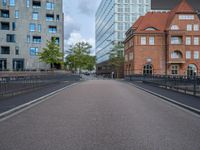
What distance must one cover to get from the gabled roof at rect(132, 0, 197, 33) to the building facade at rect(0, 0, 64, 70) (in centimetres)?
1924

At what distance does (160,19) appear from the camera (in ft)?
221

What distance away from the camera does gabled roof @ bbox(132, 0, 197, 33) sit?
62938mm

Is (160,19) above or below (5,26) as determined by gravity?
above

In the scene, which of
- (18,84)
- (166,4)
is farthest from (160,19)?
(18,84)

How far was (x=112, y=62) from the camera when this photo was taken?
74.3 metres

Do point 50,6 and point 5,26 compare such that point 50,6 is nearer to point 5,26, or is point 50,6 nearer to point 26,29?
point 26,29

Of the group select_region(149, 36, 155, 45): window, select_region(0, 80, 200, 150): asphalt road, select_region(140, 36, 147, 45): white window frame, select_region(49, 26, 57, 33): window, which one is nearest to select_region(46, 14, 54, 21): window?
select_region(49, 26, 57, 33): window

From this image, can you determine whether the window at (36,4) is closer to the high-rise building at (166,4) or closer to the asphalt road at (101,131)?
the high-rise building at (166,4)

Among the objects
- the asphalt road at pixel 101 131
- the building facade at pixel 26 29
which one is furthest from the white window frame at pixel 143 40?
the asphalt road at pixel 101 131

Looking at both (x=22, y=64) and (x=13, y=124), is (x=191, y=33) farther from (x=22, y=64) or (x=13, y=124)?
(x=13, y=124)

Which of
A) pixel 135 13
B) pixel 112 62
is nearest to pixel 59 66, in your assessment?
pixel 112 62

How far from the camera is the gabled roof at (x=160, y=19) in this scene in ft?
206

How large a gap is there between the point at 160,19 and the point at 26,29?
107 feet

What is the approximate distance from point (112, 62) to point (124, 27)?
1736 centimetres
